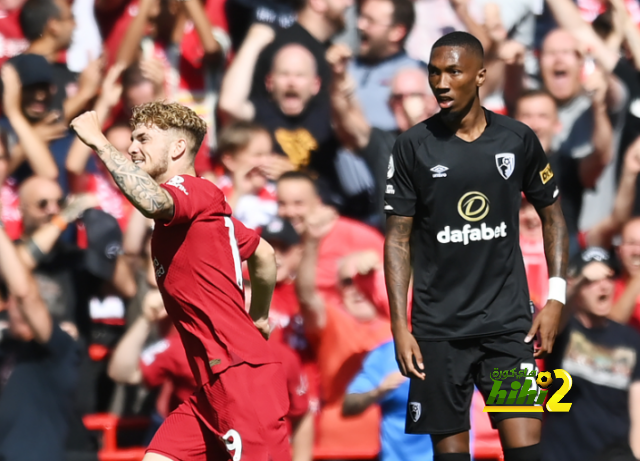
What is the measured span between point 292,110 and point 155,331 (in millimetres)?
1894

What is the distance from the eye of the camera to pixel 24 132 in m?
6.73

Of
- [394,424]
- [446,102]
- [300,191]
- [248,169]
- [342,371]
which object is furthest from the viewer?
[248,169]

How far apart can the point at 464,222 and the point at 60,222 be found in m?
3.20

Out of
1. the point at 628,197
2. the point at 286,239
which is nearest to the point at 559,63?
the point at 628,197

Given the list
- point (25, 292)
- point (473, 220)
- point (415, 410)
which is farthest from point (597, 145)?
point (25, 292)

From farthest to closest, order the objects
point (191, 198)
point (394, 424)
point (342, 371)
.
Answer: point (342, 371) → point (394, 424) → point (191, 198)

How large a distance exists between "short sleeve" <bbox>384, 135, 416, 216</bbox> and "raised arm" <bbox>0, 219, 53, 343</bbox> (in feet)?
9.24

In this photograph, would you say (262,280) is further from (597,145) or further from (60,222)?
(597,145)

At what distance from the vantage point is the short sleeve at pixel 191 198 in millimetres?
3834

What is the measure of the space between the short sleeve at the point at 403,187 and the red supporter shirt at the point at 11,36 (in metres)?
3.85

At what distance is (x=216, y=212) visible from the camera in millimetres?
4098

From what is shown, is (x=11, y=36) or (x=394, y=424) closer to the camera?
(x=394, y=424)

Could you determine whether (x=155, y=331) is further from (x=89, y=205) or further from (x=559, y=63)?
(x=559, y=63)
